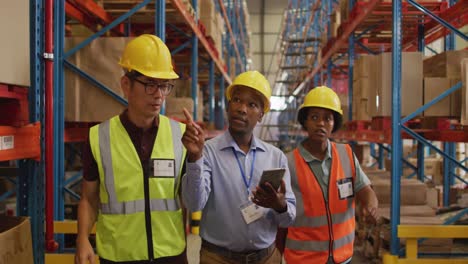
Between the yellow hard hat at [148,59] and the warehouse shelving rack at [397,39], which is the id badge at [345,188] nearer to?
the yellow hard hat at [148,59]

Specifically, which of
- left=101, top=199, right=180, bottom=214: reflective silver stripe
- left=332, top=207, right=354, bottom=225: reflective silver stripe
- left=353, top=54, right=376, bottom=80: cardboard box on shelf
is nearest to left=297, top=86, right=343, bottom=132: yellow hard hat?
left=332, top=207, right=354, bottom=225: reflective silver stripe

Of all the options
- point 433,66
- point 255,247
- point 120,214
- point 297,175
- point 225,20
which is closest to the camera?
point 120,214

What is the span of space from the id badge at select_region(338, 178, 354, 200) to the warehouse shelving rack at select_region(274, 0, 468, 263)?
203 cm

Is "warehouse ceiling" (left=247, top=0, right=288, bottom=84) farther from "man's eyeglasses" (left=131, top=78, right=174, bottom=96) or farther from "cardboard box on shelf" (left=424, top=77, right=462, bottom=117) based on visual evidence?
"man's eyeglasses" (left=131, top=78, right=174, bottom=96)

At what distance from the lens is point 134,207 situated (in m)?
2.36

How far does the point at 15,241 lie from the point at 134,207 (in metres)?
0.71

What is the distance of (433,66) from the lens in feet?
18.4

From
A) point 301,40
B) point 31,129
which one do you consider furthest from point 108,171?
point 301,40

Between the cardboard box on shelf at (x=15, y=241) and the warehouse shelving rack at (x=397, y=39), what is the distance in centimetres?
364

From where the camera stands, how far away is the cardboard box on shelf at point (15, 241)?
235 centimetres

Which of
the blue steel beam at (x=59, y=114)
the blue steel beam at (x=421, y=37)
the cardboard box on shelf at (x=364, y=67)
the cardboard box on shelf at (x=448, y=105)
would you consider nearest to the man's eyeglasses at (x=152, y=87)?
the blue steel beam at (x=59, y=114)

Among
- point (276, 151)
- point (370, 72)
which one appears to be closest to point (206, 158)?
point (276, 151)

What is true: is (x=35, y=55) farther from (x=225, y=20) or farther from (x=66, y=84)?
(x=225, y=20)

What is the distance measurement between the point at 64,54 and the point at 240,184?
281 centimetres
